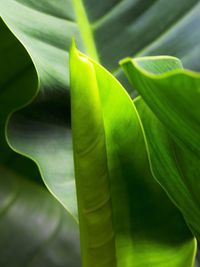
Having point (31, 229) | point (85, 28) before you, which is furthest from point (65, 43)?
point (31, 229)

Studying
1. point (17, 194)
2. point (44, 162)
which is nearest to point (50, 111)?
point (44, 162)

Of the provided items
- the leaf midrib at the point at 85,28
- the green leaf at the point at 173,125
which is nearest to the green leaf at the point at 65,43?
the leaf midrib at the point at 85,28

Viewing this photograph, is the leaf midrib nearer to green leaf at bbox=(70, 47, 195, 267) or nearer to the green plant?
the green plant

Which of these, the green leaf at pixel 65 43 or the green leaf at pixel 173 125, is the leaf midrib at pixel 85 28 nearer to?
the green leaf at pixel 65 43

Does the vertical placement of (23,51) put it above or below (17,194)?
above

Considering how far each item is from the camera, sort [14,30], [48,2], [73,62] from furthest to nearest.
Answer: [48,2]
[14,30]
[73,62]

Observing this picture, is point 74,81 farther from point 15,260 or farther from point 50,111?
point 15,260

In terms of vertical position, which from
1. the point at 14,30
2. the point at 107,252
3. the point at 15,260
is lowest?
the point at 15,260
